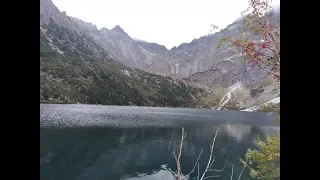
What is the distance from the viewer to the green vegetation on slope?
105 meters

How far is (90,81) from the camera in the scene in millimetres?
121688

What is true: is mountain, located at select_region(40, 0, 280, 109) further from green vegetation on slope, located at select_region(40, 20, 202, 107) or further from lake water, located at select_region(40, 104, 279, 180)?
lake water, located at select_region(40, 104, 279, 180)

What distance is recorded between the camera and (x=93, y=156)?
25953 mm

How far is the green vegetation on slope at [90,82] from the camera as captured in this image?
105312mm

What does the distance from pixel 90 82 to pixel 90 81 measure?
30.6 inches

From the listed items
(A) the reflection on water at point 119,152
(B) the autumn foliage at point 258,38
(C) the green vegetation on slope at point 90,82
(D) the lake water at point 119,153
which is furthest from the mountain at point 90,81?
(B) the autumn foliage at point 258,38

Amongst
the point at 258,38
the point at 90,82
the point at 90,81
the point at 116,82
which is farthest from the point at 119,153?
the point at 116,82

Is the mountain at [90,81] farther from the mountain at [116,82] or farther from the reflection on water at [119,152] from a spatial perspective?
the reflection on water at [119,152]

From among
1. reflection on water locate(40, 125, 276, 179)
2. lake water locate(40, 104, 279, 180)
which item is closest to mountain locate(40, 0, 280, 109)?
lake water locate(40, 104, 279, 180)

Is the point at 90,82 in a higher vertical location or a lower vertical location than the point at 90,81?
lower

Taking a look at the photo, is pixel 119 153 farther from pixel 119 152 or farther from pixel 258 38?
pixel 258 38
